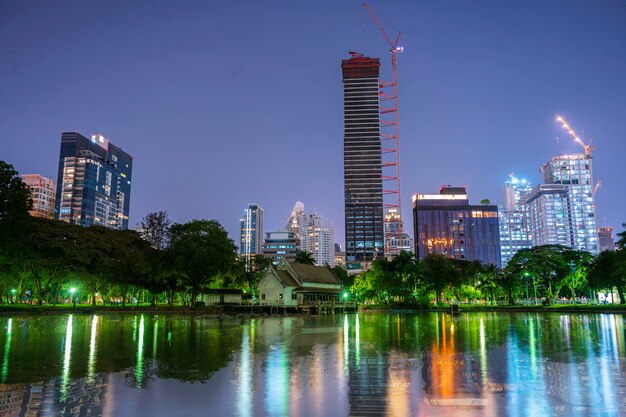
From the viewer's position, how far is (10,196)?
53.9 meters

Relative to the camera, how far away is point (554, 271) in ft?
313

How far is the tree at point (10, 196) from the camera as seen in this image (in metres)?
53.9

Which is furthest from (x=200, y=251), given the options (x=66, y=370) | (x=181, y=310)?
(x=66, y=370)

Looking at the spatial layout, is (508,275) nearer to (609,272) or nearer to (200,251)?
(609,272)

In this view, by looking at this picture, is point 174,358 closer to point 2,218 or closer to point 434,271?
point 2,218

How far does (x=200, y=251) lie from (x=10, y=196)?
26.2 metres

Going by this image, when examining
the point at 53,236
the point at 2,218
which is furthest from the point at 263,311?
the point at 2,218

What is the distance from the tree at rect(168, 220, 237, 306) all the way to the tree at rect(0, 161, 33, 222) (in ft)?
73.2

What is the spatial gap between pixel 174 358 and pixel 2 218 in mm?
44669

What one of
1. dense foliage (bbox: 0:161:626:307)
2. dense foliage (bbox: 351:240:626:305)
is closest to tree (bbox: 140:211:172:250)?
dense foliage (bbox: 0:161:626:307)

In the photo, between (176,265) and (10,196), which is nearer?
(10,196)

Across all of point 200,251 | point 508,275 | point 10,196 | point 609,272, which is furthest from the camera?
point 508,275

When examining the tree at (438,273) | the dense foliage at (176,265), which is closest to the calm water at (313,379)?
the dense foliage at (176,265)

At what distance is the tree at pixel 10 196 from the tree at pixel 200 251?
73.2ft
